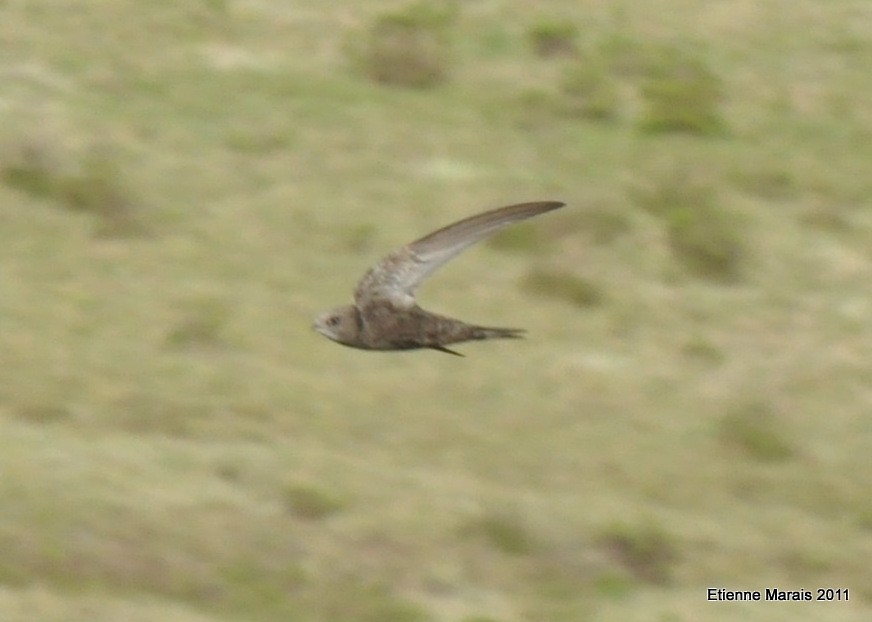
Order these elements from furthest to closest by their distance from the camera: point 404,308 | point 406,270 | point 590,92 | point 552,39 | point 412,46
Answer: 1. point 552,39
2. point 412,46
3. point 590,92
4. point 406,270
5. point 404,308

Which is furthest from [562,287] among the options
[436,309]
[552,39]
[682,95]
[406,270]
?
[406,270]

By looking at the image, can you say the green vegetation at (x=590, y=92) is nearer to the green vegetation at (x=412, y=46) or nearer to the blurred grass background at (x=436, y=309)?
the blurred grass background at (x=436, y=309)

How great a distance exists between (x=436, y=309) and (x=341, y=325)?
1438 cm

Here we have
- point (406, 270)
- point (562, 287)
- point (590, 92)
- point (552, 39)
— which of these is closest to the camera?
point (406, 270)

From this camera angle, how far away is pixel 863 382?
2739 centimetres

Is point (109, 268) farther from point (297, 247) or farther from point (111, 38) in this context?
point (111, 38)

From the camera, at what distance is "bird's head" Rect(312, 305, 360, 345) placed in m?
11.4

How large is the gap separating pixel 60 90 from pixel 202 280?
5.78 meters

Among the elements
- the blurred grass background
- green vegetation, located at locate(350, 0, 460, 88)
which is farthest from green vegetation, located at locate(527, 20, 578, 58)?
green vegetation, located at locate(350, 0, 460, 88)

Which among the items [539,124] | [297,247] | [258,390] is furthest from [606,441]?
[539,124]

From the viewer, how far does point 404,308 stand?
11289mm

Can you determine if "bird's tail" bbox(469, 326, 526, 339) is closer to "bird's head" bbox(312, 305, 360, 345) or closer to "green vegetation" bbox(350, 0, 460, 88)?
"bird's head" bbox(312, 305, 360, 345)

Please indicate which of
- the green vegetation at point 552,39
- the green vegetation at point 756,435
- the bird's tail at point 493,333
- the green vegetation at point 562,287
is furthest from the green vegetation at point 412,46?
the bird's tail at point 493,333

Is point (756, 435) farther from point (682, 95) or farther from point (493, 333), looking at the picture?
point (493, 333)
